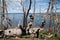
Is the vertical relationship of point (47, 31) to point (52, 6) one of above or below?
below

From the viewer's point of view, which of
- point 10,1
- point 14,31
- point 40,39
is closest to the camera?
point 40,39

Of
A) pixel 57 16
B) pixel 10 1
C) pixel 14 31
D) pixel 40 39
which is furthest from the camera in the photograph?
pixel 10 1

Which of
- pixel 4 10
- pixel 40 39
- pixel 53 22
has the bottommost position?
pixel 40 39

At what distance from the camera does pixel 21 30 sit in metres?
9.93

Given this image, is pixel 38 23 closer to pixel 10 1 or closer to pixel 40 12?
pixel 40 12

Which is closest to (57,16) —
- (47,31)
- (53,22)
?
(53,22)

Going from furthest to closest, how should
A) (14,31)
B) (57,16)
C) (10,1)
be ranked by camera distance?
(10,1) < (57,16) < (14,31)

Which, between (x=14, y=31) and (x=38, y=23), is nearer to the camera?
(x=14, y=31)

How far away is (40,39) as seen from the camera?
8.62 metres

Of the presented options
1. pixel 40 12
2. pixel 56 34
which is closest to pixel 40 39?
pixel 56 34

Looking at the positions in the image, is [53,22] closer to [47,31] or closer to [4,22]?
[47,31]

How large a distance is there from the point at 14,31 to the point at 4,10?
181 centimetres

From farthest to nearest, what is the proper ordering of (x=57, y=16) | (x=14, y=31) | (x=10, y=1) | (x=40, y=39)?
(x=10, y=1) < (x=57, y=16) < (x=14, y=31) < (x=40, y=39)

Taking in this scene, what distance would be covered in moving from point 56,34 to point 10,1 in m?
4.25
